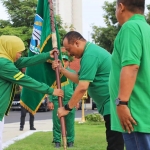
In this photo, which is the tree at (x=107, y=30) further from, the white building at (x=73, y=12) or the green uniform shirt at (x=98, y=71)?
the green uniform shirt at (x=98, y=71)

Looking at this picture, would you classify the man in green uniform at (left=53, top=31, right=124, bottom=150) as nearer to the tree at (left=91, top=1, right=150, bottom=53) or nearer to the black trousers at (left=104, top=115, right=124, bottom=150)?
the black trousers at (left=104, top=115, right=124, bottom=150)

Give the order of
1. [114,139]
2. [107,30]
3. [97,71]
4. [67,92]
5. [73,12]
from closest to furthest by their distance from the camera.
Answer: [97,71], [114,139], [67,92], [107,30], [73,12]

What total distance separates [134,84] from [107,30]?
3483 centimetres

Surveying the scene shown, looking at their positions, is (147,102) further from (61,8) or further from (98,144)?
(61,8)

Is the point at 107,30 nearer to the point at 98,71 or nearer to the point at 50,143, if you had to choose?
the point at 50,143

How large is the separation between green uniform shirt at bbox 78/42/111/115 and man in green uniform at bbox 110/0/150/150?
5.31 feet

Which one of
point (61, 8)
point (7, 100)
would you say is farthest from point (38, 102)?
point (61, 8)

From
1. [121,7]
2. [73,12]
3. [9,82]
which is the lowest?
[9,82]

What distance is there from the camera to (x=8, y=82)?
227 inches

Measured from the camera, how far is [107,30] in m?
38.0

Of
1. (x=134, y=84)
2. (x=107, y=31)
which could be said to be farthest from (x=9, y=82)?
(x=107, y=31)

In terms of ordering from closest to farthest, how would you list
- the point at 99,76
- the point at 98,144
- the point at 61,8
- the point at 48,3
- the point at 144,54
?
the point at 144,54 < the point at 99,76 < the point at 48,3 < the point at 98,144 < the point at 61,8

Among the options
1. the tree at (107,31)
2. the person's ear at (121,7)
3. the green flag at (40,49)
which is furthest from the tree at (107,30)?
the person's ear at (121,7)

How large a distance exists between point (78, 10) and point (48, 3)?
54201mm
